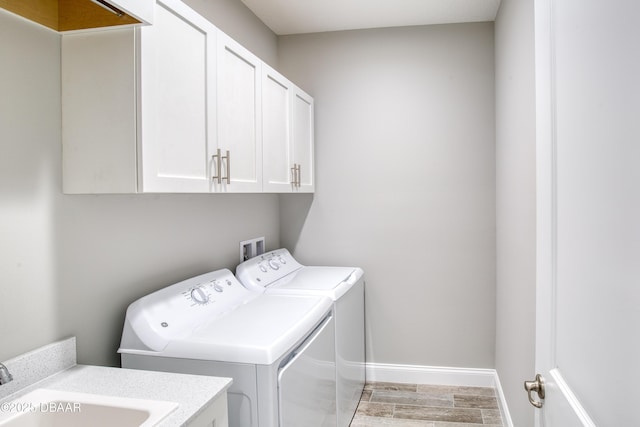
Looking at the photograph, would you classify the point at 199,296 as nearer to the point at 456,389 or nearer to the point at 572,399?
the point at 572,399

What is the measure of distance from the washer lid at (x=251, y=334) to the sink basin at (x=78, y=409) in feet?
1.14

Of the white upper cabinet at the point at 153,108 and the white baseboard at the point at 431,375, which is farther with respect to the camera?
the white baseboard at the point at 431,375

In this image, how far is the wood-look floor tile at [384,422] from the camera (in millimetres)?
2656

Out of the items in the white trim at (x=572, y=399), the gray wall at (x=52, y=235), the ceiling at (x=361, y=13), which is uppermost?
the ceiling at (x=361, y=13)

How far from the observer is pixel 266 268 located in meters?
2.75

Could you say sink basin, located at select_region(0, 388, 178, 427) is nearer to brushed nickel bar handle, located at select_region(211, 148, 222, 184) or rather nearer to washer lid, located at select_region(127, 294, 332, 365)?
washer lid, located at select_region(127, 294, 332, 365)

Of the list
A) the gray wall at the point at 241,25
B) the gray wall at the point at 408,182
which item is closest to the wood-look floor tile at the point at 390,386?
the gray wall at the point at 408,182

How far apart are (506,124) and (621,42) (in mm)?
2013

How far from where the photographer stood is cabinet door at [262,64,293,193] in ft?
7.62

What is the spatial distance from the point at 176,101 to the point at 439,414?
2.34m

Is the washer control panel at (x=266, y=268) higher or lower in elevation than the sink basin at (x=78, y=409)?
higher

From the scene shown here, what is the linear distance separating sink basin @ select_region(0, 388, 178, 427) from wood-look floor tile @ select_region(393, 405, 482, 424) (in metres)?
1.97

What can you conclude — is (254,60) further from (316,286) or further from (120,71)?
(316,286)

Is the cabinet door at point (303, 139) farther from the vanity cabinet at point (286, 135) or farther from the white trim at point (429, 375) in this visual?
the white trim at point (429, 375)
